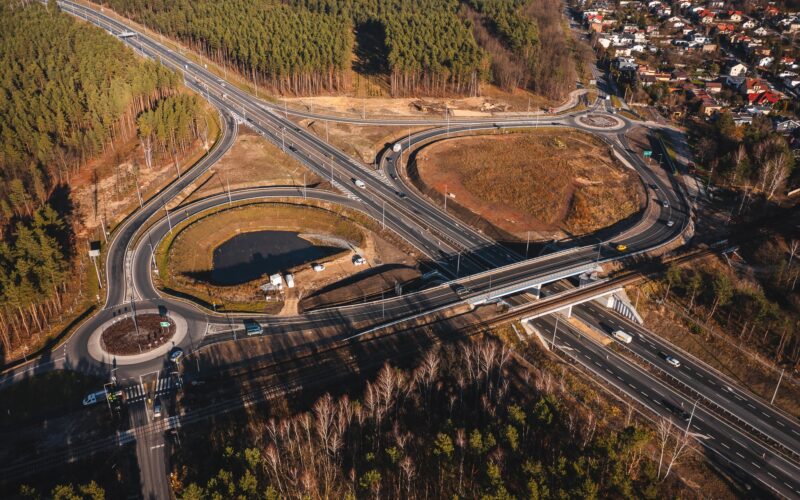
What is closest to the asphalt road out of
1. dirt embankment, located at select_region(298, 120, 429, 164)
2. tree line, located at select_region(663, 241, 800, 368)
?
tree line, located at select_region(663, 241, 800, 368)

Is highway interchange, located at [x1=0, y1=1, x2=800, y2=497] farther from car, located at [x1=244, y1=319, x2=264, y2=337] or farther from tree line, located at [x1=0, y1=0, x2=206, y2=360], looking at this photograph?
tree line, located at [x1=0, y1=0, x2=206, y2=360]

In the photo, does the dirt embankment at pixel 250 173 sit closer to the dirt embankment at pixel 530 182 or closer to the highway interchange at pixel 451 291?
the highway interchange at pixel 451 291

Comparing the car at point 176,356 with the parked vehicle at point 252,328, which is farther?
the parked vehicle at point 252,328

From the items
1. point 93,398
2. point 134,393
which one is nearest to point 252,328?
point 134,393

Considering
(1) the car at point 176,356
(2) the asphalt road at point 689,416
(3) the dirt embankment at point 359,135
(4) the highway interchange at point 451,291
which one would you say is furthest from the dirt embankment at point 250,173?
(2) the asphalt road at point 689,416

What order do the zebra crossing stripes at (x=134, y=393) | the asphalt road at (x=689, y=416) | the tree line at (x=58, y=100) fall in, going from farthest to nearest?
the tree line at (x=58, y=100) < the zebra crossing stripes at (x=134, y=393) < the asphalt road at (x=689, y=416)

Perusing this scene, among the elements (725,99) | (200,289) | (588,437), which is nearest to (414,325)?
(588,437)

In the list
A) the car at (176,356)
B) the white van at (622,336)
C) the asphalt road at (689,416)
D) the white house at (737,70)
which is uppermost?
the white house at (737,70)

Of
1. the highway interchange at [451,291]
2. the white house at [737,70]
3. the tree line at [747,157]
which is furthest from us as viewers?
the white house at [737,70]
